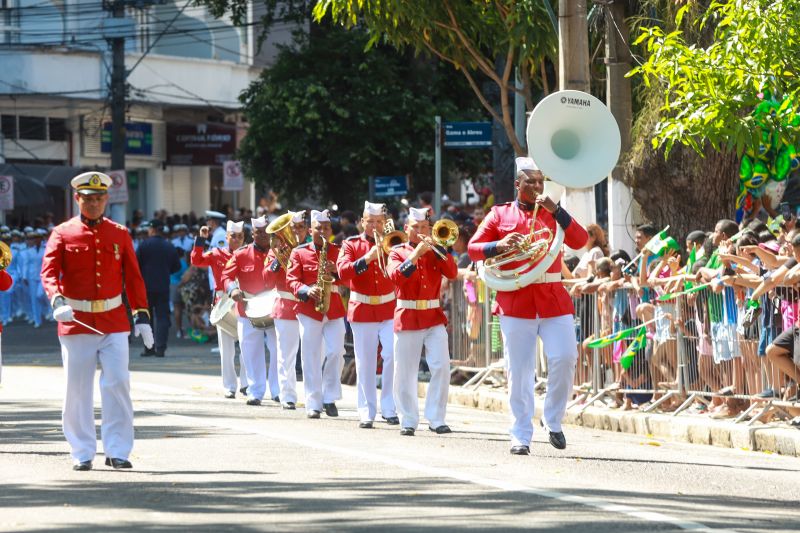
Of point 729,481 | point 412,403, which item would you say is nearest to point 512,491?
point 729,481

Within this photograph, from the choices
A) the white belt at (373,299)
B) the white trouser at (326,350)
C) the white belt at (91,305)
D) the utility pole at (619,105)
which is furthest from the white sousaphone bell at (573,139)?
the utility pole at (619,105)

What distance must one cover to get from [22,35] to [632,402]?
35151 millimetres

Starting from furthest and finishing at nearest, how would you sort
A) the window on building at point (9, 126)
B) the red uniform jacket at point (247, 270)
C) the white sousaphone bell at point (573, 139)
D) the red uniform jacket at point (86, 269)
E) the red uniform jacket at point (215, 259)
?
1. the window on building at point (9, 126)
2. the red uniform jacket at point (215, 259)
3. the red uniform jacket at point (247, 270)
4. the white sousaphone bell at point (573, 139)
5. the red uniform jacket at point (86, 269)

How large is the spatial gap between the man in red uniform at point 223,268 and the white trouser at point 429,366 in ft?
15.3

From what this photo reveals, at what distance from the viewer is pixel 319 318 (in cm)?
1666

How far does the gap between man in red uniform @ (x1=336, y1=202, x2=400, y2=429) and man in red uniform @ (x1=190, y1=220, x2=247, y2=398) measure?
3.77 meters

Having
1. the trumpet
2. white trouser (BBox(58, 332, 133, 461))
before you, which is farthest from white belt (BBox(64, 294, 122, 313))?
the trumpet

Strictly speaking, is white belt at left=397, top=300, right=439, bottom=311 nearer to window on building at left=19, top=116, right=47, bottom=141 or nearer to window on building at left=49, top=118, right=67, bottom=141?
window on building at left=19, top=116, right=47, bottom=141

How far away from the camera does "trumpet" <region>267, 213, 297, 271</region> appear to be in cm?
1752

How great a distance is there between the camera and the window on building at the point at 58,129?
49719 millimetres

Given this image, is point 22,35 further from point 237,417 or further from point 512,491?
point 512,491

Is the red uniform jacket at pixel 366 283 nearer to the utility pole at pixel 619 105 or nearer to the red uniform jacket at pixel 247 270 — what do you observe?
the red uniform jacket at pixel 247 270

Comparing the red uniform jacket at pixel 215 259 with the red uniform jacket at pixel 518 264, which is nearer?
the red uniform jacket at pixel 518 264

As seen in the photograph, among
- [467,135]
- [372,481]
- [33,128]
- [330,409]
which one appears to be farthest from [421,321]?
[33,128]
